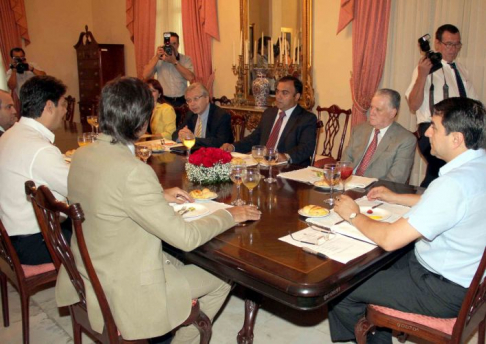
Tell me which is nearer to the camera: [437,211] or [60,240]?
[437,211]

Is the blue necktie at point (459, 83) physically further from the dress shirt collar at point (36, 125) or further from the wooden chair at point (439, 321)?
the dress shirt collar at point (36, 125)

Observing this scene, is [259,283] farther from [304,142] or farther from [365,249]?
[304,142]

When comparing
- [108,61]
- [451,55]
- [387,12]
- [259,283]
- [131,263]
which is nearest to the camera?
[259,283]

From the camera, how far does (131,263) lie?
1.51 metres

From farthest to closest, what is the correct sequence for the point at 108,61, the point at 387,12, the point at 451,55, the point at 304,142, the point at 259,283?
the point at 108,61 → the point at 387,12 → the point at 451,55 → the point at 304,142 → the point at 259,283

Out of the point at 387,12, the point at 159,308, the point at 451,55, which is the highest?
the point at 387,12

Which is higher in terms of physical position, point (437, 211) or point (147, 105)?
point (147, 105)

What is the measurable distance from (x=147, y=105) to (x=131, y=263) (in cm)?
54

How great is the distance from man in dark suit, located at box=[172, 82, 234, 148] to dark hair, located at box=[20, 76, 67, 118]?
1.42 meters

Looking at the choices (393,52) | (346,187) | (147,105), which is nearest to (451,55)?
(393,52)

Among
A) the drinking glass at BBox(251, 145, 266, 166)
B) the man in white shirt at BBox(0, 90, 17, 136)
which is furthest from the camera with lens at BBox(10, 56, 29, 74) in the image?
the drinking glass at BBox(251, 145, 266, 166)

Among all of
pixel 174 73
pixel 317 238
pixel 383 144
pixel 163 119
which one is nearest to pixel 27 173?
pixel 317 238

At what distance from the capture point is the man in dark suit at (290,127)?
3318mm

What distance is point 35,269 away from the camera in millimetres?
2158
